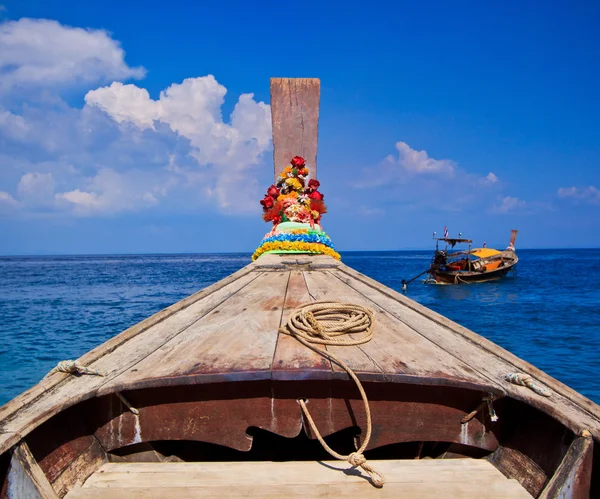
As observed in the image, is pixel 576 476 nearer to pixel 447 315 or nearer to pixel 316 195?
pixel 316 195

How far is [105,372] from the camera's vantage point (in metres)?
1.73

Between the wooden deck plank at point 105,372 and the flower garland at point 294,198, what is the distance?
10.0 feet

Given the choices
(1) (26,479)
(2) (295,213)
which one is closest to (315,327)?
(1) (26,479)

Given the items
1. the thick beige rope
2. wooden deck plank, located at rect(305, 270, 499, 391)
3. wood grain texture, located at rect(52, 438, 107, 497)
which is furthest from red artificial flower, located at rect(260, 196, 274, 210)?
wood grain texture, located at rect(52, 438, 107, 497)

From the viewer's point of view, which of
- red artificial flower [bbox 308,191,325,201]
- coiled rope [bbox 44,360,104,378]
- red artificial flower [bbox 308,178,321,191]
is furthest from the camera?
red artificial flower [bbox 308,178,321,191]

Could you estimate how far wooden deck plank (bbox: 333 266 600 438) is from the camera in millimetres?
1473

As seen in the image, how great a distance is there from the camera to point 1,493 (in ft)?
4.30

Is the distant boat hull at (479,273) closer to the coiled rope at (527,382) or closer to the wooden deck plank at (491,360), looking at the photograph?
the wooden deck plank at (491,360)

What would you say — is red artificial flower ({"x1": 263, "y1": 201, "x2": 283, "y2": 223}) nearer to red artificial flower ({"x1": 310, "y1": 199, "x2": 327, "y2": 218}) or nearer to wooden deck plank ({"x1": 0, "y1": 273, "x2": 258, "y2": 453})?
red artificial flower ({"x1": 310, "y1": 199, "x2": 327, "y2": 218})

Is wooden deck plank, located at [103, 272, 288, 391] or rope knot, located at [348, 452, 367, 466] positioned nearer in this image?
rope knot, located at [348, 452, 367, 466]

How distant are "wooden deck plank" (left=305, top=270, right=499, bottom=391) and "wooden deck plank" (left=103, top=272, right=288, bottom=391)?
339mm

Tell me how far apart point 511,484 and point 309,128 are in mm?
5915

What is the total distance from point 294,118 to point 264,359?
5619mm

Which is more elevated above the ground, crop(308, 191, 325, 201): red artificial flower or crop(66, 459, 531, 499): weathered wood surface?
crop(308, 191, 325, 201): red artificial flower
